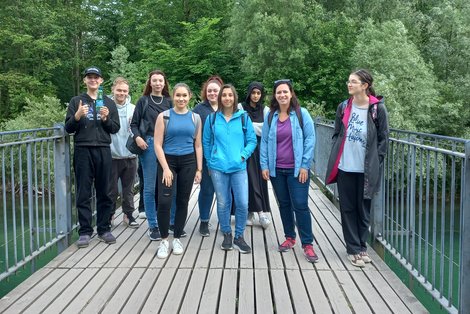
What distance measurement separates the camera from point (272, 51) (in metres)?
25.1

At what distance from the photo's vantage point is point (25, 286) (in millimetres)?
3783

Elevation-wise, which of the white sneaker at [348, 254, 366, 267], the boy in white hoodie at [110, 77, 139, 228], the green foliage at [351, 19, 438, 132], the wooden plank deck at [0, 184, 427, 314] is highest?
the green foliage at [351, 19, 438, 132]

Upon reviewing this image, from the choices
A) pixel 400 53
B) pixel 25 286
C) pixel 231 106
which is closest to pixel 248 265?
pixel 231 106

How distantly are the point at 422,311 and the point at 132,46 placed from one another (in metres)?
30.4

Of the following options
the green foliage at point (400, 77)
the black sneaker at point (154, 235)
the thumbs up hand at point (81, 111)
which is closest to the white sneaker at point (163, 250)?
the black sneaker at point (154, 235)

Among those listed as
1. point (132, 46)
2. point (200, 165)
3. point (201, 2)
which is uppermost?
point (201, 2)

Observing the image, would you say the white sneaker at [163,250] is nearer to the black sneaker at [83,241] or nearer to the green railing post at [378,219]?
the black sneaker at [83,241]

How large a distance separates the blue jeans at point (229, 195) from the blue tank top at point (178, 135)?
0.38 meters

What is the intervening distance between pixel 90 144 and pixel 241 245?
1.69 m

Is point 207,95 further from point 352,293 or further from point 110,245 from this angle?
point 352,293

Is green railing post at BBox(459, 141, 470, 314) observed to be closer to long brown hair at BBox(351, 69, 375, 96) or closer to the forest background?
long brown hair at BBox(351, 69, 375, 96)

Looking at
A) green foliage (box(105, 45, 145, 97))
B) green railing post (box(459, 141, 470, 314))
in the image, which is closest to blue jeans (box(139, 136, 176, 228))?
green railing post (box(459, 141, 470, 314))

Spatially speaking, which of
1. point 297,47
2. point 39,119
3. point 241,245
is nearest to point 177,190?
point 241,245

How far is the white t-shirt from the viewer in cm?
421
